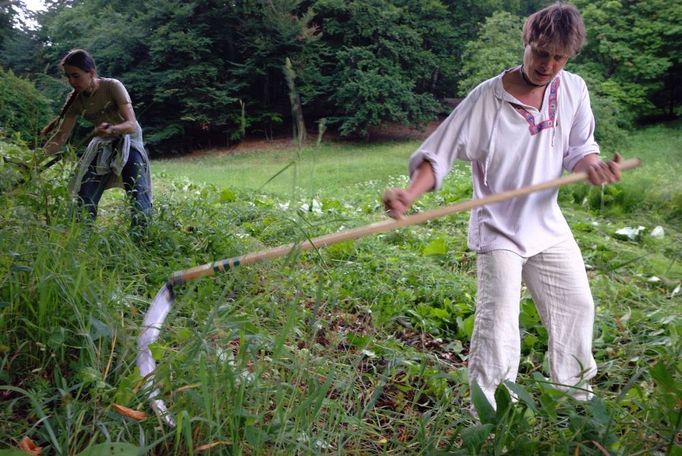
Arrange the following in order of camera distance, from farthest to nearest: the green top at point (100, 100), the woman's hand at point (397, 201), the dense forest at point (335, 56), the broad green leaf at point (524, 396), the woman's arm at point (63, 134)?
the dense forest at point (335, 56) < the green top at point (100, 100) < the woman's arm at point (63, 134) < the woman's hand at point (397, 201) < the broad green leaf at point (524, 396)

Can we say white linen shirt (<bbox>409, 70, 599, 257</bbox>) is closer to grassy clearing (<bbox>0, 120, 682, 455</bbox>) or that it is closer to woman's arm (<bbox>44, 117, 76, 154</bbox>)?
grassy clearing (<bbox>0, 120, 682, 455</bbox>)

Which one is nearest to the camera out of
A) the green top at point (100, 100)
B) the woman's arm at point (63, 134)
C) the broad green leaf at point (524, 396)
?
the broad green leaf at point (524, 396)

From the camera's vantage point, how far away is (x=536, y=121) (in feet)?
A: 6.26

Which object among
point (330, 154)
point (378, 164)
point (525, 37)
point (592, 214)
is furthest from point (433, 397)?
point (330, 154)

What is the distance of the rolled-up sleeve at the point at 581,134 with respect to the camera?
1.99 metres

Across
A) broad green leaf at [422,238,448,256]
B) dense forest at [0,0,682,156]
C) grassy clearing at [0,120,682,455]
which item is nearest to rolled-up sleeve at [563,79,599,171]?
grassy clearing at [0,120,682,455]

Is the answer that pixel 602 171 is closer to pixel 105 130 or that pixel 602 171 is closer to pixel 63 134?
pixel 105 130

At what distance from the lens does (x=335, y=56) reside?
13.1 metres

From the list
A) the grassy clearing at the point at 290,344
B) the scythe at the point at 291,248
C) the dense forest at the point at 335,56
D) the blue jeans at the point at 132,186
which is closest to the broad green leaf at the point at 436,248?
the grassy clearing at the point at 290,344

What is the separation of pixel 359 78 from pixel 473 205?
445 inches

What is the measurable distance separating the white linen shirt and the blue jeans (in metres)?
1.84

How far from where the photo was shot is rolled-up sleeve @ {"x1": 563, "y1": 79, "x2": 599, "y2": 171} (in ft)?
6.54

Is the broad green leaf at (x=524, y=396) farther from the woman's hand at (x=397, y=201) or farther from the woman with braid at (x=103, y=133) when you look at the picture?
the woman with braid at (x=103, y=133)

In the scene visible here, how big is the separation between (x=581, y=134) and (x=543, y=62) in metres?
0.35
